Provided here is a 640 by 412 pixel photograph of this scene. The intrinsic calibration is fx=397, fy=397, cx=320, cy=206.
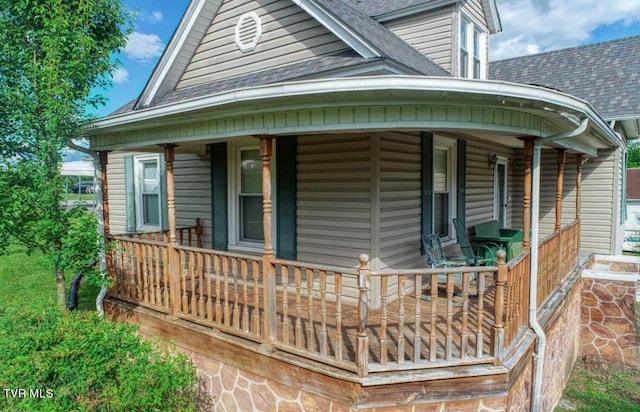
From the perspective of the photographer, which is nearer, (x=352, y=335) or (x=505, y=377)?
(x=505, y=377)

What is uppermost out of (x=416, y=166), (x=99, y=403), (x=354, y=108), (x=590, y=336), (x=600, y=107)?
(x=600, y=107)

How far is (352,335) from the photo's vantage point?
3996mm

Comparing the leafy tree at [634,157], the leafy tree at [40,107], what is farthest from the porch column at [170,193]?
the leafy tree at [634,157]

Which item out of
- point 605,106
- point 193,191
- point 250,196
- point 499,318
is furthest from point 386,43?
point 605,106

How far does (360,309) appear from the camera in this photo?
10.4 feet

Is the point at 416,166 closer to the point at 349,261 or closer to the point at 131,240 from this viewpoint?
the point at 349,261

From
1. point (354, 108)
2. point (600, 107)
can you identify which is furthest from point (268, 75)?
point (600, 107)

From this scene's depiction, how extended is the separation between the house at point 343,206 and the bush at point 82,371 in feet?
2.51

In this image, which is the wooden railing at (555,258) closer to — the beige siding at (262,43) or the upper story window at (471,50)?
the upper story window at (471,50)

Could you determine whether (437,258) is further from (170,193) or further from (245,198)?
(170,193)

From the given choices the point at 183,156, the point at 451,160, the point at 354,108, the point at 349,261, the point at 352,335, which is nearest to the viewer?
the point at 354,108

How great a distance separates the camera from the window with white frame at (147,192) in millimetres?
8008

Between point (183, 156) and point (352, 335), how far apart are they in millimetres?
4671

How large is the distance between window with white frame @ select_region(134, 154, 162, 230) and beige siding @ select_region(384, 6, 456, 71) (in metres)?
5.53
